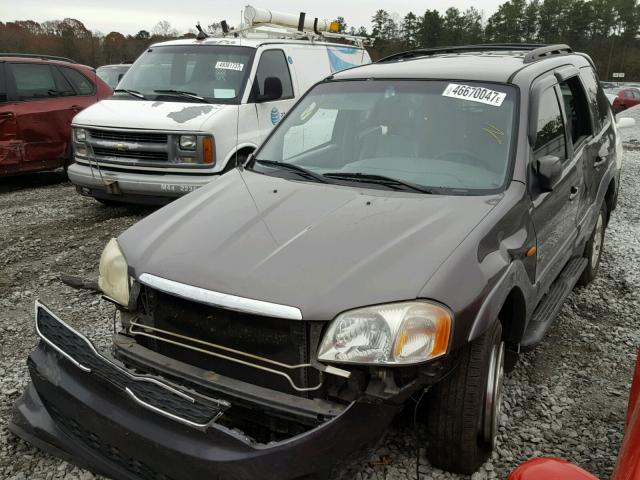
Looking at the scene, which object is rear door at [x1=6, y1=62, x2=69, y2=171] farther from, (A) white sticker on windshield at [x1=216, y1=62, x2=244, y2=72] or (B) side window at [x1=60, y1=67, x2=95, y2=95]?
(A) white sticker on windshield at [x1=216, y1=62, x2=244, y2=72]

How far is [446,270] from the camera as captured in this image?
2234mm

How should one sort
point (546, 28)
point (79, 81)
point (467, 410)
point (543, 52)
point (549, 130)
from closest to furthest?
point (467, 410), point (549, 130), point (543, 52), point (79, 81), point (546, 28)

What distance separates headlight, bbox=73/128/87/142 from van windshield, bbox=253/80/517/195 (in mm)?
3833

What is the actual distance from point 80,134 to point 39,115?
1.93 m

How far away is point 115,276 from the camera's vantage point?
2.67 metres

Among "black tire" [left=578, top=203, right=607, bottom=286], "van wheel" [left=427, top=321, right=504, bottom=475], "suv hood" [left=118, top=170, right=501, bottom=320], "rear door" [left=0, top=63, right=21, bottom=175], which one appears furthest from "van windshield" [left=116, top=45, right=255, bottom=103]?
"van wheel" [left=427, top=321, right=504, bottom=475]

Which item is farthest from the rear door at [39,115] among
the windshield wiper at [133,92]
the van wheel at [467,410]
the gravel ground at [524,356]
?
the van wheel at [467,410]

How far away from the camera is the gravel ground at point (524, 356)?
276cm

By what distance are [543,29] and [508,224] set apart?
3169 inches

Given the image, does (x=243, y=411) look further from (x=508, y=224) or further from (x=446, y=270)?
(x=508, y=224)

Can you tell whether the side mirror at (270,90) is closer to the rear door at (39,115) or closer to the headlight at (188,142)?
the headlight at (188,142)

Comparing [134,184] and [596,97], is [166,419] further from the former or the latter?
[134,184]

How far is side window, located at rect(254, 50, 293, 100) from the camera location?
6914 millimetres

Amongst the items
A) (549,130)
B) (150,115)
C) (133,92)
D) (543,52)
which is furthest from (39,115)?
(549,130)
